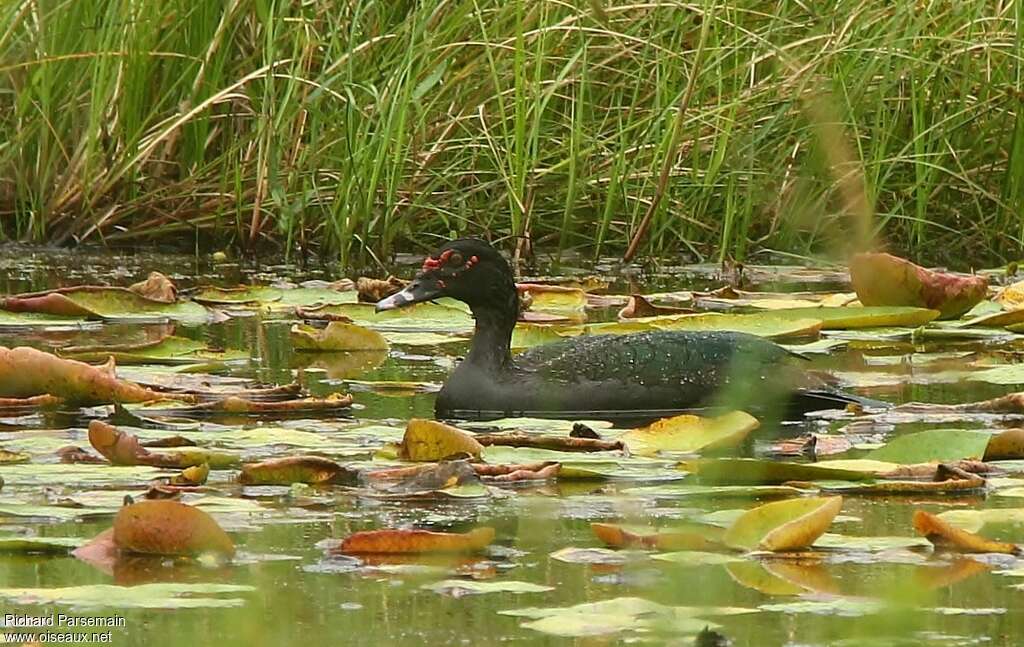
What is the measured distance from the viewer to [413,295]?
6.94m

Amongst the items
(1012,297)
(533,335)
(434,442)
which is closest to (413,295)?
(533,335)

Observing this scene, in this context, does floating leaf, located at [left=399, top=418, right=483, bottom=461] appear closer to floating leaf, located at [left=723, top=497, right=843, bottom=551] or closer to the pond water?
the pond water

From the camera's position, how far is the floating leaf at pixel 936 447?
5.04 m

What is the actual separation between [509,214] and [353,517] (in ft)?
20.3

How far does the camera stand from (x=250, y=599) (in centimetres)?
368

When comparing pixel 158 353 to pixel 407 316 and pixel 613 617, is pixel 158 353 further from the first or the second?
pixel 613 617

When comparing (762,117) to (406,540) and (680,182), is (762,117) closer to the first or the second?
(680,182)

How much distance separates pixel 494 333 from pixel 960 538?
9.54 ft

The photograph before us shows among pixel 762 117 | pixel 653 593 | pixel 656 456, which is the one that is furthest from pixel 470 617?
pixel 762 117

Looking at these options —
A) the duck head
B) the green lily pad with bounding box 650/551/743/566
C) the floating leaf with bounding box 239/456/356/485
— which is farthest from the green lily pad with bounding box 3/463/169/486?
the duck head

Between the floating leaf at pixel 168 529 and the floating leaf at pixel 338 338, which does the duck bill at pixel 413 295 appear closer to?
the floating leaf at pixel 338 338

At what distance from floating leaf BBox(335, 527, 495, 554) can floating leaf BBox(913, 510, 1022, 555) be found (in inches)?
32.1

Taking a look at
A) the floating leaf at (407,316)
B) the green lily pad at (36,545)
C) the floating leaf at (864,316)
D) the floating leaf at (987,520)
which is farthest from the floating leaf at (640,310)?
the green lily pad at (36,545)

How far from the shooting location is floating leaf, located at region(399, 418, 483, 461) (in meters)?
5.08
